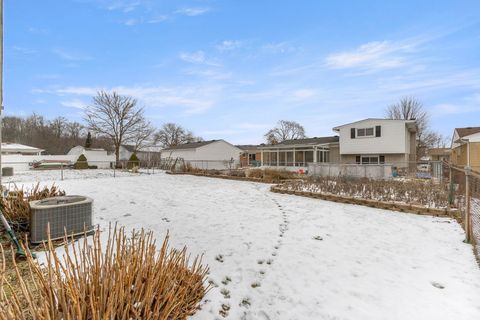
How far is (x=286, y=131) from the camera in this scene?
176 feet

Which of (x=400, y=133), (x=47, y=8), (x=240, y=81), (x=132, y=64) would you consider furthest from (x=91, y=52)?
(x=400, y=133)

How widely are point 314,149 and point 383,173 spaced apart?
10816 millimetres

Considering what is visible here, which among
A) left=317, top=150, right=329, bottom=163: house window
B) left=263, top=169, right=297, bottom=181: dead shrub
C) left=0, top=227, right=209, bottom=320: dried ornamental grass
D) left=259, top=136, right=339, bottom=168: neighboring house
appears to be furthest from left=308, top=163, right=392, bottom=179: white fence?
left=317, top=150, right=329, bottom=163: house window

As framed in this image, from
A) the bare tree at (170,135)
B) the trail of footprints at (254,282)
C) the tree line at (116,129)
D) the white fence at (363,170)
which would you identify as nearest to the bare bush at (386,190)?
the white fence at (363,170)

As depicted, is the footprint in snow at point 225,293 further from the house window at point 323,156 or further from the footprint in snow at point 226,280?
the house window at point 323,156

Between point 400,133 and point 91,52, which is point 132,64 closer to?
point 91,52

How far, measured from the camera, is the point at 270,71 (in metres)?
15.0

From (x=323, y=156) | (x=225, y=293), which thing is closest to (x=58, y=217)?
(x=225, y=293)

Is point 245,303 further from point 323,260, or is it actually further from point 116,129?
point 116,129

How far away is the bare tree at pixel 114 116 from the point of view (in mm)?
31125

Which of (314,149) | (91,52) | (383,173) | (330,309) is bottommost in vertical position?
(330,309)

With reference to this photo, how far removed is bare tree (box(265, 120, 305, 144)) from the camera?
5359 centimetres

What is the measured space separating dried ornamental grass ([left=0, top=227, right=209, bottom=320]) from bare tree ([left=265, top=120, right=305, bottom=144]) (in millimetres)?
51753

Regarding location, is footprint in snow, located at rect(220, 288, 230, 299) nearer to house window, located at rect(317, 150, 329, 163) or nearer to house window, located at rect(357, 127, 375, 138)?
house window, located at rect(357, 127, 375, 138)
